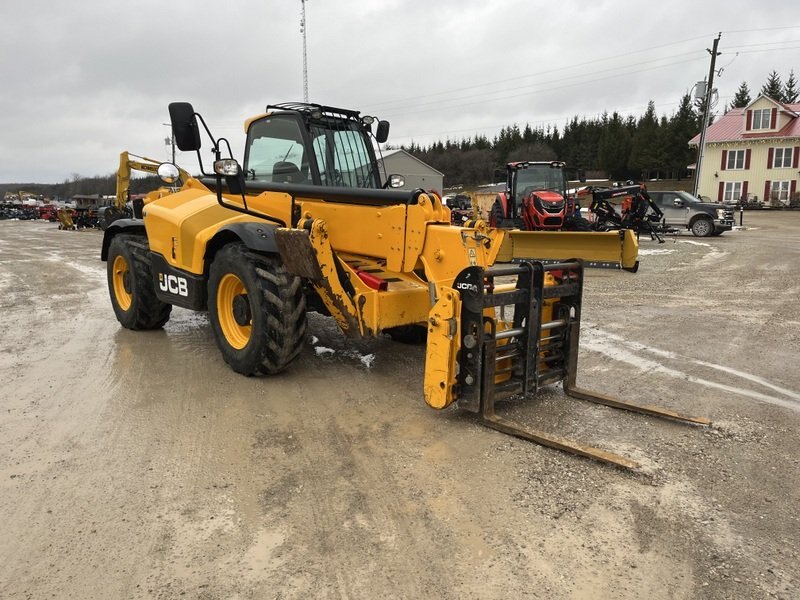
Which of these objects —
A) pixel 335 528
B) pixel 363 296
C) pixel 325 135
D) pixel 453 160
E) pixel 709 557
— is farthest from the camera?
pixel 453 160

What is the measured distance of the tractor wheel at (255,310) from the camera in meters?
4.76

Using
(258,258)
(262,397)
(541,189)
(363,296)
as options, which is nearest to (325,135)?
(258,258)

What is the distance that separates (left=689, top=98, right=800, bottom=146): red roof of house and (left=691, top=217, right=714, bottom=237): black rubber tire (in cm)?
2313

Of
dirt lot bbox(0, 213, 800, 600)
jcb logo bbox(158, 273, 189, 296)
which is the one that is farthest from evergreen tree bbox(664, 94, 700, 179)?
jcb logo bbox(158, 273, 189, 296)

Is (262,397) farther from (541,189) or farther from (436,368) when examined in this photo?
(541,189)

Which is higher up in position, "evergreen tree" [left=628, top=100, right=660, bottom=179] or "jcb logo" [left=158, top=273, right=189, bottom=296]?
"evergreen tree" [left=628, top=100, right=660, bottom=179]

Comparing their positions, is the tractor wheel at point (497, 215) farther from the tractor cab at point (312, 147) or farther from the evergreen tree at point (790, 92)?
the evergreen tree at point (790, 92)

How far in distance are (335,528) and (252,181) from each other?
3.80m

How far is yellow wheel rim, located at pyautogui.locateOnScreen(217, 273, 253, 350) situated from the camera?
Answer: 5.32 meters

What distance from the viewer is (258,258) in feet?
16.3

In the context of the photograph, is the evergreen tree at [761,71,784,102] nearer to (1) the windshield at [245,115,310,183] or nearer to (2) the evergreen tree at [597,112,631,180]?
(2) the evergreen tree at [597,112,631,180]

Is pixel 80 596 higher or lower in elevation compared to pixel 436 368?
lower

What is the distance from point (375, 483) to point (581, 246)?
401 inches

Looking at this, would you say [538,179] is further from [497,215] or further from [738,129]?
[738,129]
